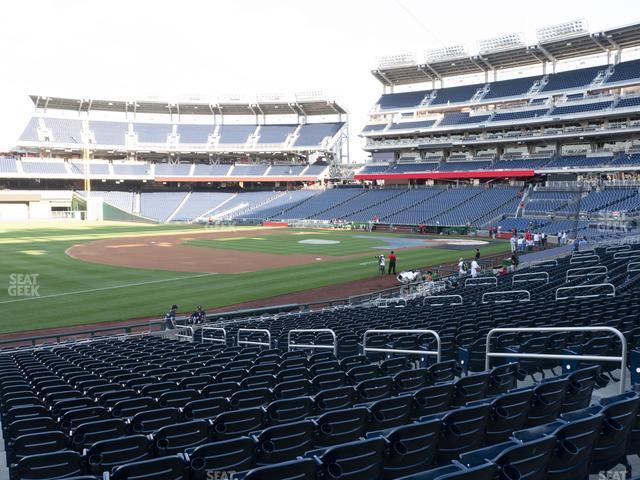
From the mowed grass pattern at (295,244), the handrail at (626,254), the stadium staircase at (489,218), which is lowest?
the handrail at (626,254)

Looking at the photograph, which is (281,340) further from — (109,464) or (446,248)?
(446,248)

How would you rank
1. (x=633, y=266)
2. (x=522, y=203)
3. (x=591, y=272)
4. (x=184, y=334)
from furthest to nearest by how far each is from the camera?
1. (x=522, y=203)
2. (x=591, y=272)
3. (x=184, y=334)
4. (x=633, y=266)

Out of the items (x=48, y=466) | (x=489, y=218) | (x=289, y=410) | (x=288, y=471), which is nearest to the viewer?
(x=288, y=471)

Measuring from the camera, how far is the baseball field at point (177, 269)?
79.9ft

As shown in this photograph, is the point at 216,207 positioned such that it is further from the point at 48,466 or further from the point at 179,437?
the point at 48,466

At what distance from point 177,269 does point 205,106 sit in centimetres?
6802

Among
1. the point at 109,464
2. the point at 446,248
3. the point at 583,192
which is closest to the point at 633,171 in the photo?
the point at 583,192

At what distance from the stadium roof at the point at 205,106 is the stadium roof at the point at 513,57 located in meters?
17.2

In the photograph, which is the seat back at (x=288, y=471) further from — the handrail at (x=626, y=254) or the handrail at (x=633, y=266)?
the handrail at (x=626, y=254)

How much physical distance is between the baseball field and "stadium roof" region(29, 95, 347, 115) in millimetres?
41206

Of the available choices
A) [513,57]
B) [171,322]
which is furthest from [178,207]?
[171,322]

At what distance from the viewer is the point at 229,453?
414 cm

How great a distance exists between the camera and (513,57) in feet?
227

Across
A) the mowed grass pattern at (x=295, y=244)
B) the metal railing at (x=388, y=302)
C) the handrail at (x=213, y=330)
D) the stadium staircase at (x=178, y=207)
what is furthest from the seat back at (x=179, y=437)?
the stadium staircase at (x=178, y=207)
